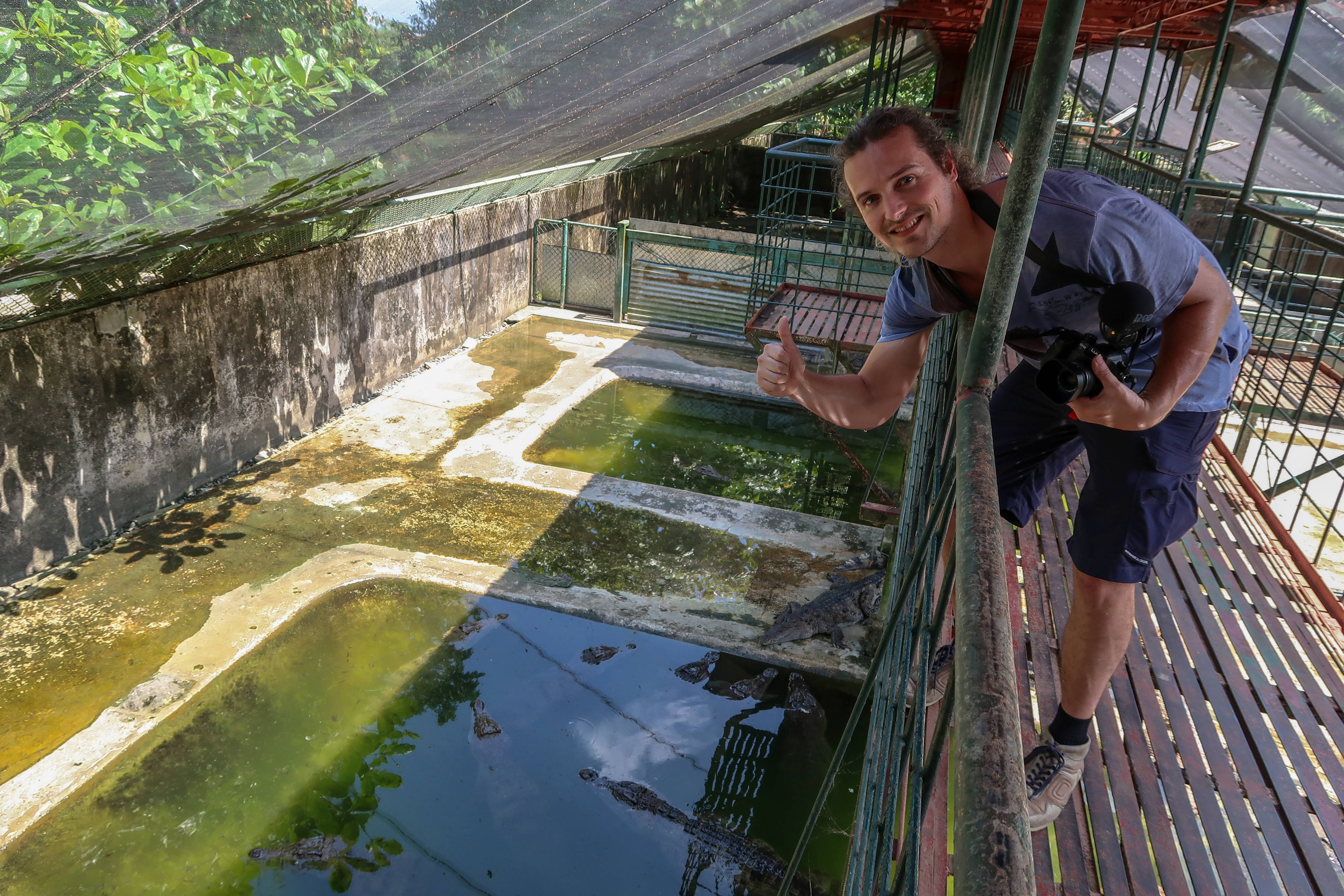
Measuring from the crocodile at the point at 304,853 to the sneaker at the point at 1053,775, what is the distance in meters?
2.52

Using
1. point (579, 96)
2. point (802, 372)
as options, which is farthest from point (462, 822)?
point (579, 96)

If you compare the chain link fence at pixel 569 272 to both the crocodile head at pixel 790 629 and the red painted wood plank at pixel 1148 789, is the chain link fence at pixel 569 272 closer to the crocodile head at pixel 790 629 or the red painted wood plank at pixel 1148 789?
the crocodile head at pixel 790 629

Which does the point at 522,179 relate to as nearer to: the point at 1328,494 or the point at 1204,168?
the point at 1204,168

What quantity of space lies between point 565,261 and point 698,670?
6530 millimetres

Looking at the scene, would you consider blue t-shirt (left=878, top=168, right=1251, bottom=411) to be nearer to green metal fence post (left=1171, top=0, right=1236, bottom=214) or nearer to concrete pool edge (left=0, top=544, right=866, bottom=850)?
concrete pool edge (left=0, top=544, right=866, bottom=850)

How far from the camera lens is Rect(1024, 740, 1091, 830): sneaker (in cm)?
187

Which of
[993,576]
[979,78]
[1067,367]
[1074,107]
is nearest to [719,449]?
[979,78]

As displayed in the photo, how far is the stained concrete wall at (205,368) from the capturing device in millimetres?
4562

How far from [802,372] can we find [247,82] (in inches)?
86.8

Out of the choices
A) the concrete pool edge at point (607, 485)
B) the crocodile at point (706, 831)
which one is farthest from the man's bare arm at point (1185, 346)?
the concrete pool edge at point (607, 485)

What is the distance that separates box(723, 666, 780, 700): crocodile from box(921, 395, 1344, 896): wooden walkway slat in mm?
1637

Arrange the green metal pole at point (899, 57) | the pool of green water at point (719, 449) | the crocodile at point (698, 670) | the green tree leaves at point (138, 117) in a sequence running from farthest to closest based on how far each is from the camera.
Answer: the green metal pole at point (899, 57) < the pool of green water at point (719, 449) < the crocodile at point (698, 670) < the green tree leaves at point (138, 117)

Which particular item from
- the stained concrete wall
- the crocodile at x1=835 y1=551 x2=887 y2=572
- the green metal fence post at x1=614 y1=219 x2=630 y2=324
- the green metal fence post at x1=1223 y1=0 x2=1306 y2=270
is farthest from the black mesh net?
the green metal fence post at x1=614 y1=219 x2=630 y2=324

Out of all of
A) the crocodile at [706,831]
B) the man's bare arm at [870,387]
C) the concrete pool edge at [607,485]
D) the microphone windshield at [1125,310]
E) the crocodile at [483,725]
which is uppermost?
the microphone windshield at [1125,310]
